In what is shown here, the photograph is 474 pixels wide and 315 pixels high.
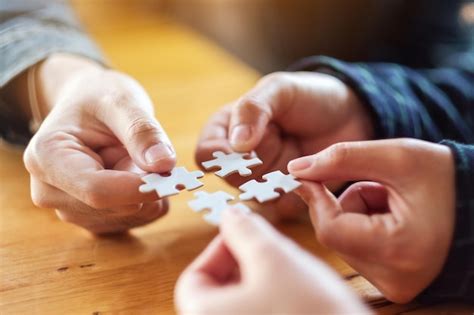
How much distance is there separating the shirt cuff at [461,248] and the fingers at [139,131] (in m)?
0.37

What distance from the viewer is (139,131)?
74 cm

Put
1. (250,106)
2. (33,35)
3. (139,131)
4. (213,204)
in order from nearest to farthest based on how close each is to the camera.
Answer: (213,204), (139,131), (250,106), (33,35)

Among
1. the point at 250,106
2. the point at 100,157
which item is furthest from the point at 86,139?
the point at 250,106

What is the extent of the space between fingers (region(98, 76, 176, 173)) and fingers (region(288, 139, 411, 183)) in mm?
179

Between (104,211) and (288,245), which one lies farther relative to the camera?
(104,211)

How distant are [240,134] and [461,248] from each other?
0.37m

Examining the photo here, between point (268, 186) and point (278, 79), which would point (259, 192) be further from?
point (278, 79)

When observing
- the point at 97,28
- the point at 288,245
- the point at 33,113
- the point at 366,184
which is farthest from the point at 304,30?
the point at 288,245

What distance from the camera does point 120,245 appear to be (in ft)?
2.66

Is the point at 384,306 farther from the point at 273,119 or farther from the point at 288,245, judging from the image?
the point at 273,119

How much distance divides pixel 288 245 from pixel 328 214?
192mm

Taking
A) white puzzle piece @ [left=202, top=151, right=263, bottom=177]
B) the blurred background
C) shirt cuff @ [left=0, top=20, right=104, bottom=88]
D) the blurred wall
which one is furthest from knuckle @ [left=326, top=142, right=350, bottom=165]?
the blurred wall

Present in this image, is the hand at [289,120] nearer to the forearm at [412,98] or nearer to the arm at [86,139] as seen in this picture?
the forearm at [412,98]

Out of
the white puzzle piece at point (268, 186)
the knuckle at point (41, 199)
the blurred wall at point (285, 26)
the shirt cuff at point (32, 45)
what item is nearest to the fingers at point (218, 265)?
the white puzzle piece at point (268, 186)
